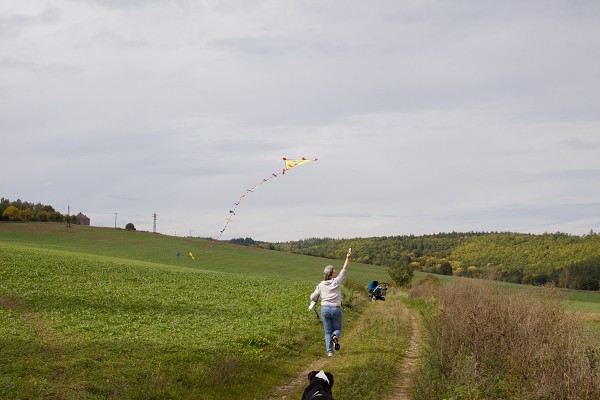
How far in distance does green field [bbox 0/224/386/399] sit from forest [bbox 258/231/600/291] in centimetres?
6468

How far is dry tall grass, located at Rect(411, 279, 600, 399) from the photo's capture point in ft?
30.2

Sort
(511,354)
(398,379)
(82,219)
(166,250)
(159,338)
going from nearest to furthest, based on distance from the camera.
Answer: (511,354) < (398,379) < (159,338) < (166,250) < (82,219)

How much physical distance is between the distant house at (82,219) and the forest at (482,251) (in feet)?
136

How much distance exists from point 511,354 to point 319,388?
471 cm

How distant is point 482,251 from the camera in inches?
4808

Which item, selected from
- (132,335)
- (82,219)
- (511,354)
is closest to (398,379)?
(511,354)

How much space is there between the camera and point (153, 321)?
71.3 ft

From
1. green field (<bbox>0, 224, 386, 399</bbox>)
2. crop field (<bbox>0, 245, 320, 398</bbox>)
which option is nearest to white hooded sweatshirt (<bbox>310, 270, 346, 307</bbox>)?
green field (<bbox>0, 224, 386, 399</bbox>)

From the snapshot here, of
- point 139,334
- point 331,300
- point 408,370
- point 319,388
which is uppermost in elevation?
point 331,300

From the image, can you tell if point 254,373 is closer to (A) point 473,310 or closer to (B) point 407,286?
(A) point 473,310

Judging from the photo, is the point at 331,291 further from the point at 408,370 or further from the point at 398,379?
the point at 408,370

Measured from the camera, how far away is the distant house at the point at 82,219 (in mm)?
122169

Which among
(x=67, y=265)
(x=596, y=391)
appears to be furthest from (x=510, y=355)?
(x=67, y=265)

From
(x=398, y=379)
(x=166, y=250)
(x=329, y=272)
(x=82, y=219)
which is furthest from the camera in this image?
(x=82, y=219)
